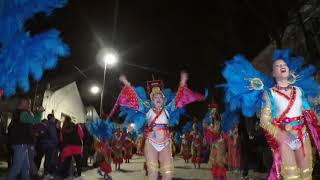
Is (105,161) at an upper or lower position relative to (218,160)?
upper

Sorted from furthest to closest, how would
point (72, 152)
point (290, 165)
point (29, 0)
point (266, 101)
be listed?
point (72, 152) → point (266, 101) → point (290, 165) → point (29, 0)

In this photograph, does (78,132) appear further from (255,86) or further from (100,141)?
(255,86)

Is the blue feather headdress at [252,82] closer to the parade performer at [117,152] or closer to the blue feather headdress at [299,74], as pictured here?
the blue feather headdress at [299,74]

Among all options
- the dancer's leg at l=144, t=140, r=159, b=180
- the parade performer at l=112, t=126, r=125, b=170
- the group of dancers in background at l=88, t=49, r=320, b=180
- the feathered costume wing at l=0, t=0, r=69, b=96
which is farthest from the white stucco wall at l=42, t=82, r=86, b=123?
the feathered costume wing at l=0, t=0, r=69, b=96

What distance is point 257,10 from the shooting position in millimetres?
14875

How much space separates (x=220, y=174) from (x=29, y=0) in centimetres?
697

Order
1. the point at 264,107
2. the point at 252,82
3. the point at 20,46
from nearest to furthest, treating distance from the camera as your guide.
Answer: the point at 20,46 < the point at 264,107 < the point at 252,82

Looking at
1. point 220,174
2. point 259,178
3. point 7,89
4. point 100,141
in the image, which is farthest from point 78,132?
point 7,89

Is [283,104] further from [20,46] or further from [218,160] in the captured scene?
[218,160]

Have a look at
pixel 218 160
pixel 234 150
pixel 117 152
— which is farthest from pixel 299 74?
pixel 117 152

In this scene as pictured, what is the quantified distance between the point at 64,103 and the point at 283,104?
24669mm

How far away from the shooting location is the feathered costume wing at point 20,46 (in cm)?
396

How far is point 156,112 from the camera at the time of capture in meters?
7.71

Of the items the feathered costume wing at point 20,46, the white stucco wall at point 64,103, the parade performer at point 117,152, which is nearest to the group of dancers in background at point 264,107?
the feathered costume wing at point 20,46
